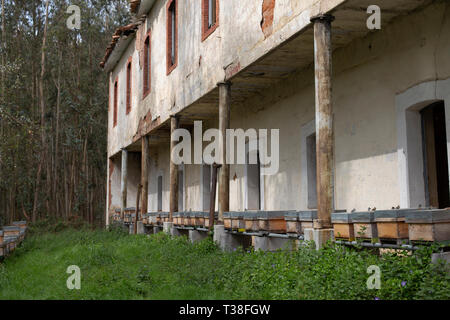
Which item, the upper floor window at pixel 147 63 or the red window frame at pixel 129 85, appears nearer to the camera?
the upper floor window at pixel 147 63

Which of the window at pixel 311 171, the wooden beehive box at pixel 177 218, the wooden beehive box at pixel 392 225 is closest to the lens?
the wooden beehive box at pixel 392 225

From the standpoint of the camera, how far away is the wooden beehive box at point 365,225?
20.7 feet

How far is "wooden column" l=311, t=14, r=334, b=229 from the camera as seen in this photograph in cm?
732

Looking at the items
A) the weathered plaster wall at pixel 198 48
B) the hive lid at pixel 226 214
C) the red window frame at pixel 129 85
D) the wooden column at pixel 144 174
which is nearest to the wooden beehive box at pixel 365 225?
the weathered plaster wall at pixel 198 48

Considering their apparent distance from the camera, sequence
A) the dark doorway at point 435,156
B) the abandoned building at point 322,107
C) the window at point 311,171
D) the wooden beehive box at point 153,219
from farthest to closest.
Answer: the wooden beehive box at point 153,219 < the window at point 311,171 < the dark doorway at point 435,156 < the abandoned building at point 322,107

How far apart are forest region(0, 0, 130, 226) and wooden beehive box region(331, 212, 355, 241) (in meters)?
25.0

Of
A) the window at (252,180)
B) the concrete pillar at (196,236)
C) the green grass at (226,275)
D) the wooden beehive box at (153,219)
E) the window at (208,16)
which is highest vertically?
the window at (208,16)

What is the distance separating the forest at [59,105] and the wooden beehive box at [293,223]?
23630 millimetres

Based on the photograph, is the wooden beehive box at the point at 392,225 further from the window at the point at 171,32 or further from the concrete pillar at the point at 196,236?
the window at the point at 171,32

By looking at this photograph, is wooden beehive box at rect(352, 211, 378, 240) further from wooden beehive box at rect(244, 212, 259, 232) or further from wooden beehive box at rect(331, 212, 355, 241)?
wooden beehive box at rect(244, 212, 259, 232)

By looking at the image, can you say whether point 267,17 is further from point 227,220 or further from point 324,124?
point 227,220

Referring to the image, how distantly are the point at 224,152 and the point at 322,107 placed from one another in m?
4.13
